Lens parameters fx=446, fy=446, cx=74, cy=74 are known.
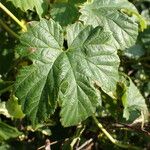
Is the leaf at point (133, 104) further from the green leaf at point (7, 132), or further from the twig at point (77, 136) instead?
the green leaf at point (7, 132)

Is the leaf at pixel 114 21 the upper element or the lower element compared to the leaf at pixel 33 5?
lower

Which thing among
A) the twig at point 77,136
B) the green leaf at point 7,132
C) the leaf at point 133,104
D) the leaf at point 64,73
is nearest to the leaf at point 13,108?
the green leaf at point 7,132

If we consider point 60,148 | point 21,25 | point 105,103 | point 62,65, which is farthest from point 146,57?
point 62,65

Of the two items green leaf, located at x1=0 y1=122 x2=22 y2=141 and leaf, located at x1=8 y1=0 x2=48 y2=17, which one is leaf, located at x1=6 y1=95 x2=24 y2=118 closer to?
green leaf, located at x1=0 y1=122 x2=22 y2=141

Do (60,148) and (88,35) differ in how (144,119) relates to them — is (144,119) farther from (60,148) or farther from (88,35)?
(88,35)

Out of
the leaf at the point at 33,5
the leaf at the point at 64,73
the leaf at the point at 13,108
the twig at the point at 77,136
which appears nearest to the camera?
the leaf at the point at 64,73

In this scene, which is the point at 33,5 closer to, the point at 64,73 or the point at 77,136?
the point at 64,73
